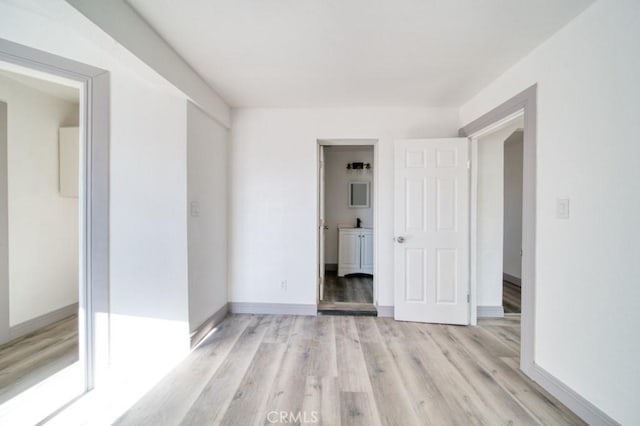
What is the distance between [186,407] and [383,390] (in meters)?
1.28

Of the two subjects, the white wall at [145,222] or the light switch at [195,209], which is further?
the light switch at [195,209]

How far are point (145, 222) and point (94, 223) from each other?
308mm

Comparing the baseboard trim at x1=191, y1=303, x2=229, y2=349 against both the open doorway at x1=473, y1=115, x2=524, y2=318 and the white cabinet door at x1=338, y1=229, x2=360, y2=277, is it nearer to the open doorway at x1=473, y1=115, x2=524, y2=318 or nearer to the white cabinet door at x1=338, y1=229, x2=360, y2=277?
the white cabinet door at x1=338, y1=229, x2=360, y2=277

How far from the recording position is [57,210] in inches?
92.0

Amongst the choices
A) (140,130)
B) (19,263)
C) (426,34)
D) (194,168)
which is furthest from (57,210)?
(426,34)

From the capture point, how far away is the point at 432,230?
265cm

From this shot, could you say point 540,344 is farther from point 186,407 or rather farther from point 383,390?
point 186,407

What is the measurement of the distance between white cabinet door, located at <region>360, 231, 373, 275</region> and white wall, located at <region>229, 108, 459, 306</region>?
1.51m

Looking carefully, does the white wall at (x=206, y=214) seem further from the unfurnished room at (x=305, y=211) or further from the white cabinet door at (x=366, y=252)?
the white cabinet door at (x=366, y=252)

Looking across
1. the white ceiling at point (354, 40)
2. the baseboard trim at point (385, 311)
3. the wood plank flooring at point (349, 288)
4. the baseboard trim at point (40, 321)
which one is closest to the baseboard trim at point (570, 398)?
the baseboard trim at point (385, 311)

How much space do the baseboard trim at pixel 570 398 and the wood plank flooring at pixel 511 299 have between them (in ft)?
4.58

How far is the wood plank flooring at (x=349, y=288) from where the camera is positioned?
11.0 ft

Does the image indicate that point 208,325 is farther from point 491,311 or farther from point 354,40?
point 491,311

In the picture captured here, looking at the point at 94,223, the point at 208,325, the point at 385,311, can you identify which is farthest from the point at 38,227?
the point at 385,311
